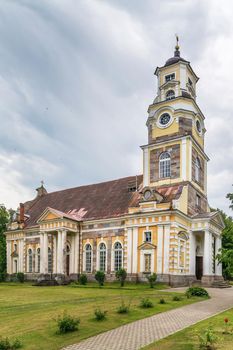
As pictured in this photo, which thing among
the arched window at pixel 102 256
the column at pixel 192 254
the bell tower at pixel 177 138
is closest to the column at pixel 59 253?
the arched window at pixel 102 256

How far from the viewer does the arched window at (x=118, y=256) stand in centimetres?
3582

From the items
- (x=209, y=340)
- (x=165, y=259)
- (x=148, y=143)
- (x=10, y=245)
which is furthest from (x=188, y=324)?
(x=10, y=245)

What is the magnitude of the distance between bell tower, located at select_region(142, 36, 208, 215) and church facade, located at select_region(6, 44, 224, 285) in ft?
0.31

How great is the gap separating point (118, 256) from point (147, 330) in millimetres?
23906

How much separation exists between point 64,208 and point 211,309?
94.9 ft

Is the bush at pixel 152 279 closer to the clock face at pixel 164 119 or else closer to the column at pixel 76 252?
the column at pixel 76 252

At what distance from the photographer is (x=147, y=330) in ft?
40.5

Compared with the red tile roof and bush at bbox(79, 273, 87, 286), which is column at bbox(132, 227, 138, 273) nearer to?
the red tile roof

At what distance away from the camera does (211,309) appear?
17422mm

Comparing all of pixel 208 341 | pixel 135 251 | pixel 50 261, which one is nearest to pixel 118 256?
pixel 135 251

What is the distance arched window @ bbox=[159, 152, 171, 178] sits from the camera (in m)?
36.9

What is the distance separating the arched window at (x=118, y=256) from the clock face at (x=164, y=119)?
13.1 metres

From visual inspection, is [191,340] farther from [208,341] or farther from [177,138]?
[177,138]

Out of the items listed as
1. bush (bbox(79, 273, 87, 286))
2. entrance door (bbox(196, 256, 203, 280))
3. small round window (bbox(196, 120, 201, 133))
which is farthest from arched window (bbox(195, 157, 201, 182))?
bush (bbox(79, 273, 87, 286))
